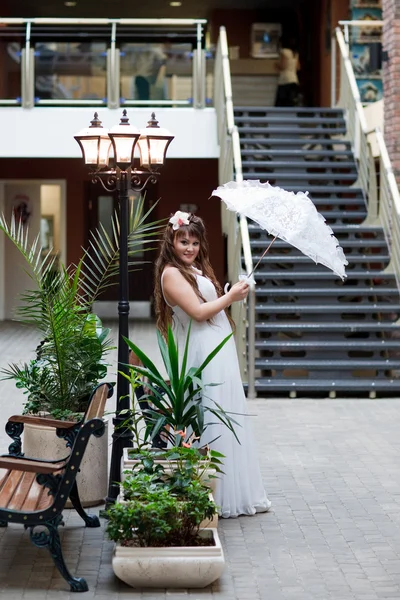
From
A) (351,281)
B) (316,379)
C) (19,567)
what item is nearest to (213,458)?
(19,567)

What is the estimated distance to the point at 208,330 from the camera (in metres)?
6.91

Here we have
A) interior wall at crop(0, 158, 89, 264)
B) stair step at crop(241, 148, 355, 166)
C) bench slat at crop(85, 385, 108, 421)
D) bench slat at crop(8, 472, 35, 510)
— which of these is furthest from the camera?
interior wall at crop(0, 158, 89, 264)

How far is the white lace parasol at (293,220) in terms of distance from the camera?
6.53m

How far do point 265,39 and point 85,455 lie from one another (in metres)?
17.4

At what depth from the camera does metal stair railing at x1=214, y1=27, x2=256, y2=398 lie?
11.7 m

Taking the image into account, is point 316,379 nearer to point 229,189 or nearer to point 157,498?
point 229,189

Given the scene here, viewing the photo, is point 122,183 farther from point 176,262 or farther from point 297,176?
point 297,176

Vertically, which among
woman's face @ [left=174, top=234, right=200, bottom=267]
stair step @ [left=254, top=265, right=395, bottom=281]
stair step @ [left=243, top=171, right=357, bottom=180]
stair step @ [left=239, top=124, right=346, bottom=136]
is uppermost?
stair step @ [left=239, top=124, right=346, bottom=136]

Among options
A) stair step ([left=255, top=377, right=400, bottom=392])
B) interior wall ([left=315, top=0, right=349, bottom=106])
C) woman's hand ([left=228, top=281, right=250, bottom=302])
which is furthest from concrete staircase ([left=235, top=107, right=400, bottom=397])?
woman's hand ([left=228, top=281, right=250, bottom=302])

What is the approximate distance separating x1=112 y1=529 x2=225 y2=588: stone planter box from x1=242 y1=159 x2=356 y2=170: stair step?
388 inches

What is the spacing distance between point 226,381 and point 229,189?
3.85ft

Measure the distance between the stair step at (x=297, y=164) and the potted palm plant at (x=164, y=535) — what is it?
9512mm

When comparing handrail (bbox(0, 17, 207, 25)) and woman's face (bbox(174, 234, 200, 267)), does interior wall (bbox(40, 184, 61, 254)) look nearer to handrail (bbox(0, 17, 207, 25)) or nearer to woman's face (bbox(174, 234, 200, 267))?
handrail (bbox(0, 17, 207, 25))

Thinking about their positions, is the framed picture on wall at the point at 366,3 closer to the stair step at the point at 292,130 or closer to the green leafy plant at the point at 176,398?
the stair step at the point at 292,130
